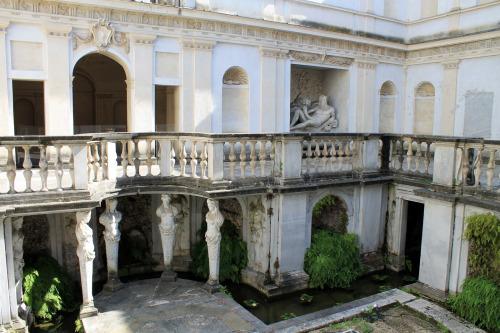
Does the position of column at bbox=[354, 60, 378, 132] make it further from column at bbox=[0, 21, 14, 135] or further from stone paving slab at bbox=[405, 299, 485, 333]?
column at bbox=[0, 21, 14, 135]

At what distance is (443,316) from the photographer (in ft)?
25.5

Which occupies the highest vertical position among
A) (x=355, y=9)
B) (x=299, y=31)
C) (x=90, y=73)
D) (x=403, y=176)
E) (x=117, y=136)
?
(x=355, y=9)

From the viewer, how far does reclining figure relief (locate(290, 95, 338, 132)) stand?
49.7 ft

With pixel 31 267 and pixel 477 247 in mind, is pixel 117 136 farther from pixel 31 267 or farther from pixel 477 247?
pixel 477 247

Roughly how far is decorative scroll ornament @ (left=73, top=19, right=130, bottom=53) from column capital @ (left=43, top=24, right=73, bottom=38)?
248 mm

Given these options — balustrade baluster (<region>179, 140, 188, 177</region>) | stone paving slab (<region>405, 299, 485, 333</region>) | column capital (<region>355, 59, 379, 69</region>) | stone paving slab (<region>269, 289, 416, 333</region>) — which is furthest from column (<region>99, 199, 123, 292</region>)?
column capital (<region>355, 59, 379, 69</region>)

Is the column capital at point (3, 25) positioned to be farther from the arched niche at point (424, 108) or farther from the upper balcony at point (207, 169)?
the arched niche at point (424, 108)

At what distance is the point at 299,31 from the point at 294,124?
329 centimetres

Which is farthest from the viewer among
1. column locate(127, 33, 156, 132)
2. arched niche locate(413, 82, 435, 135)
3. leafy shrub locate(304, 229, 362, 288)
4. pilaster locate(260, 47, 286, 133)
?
arched niche locate(413, 82, 435, 135)

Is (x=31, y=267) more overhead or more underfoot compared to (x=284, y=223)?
more underfoot

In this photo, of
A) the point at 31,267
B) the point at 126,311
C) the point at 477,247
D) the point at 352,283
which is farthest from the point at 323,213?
the point at 31,267

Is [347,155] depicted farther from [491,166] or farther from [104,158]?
[104,158]

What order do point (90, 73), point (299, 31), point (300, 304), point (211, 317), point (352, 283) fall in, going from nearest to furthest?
point (211, 317)
point (300, 304)
point (352, 283)
point (299, 31)
point (90, 73)

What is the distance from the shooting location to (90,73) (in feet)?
52.4
